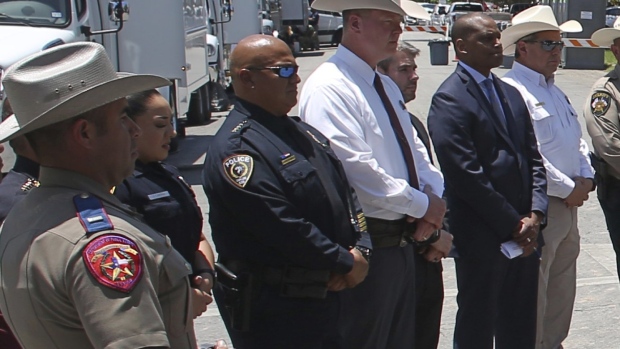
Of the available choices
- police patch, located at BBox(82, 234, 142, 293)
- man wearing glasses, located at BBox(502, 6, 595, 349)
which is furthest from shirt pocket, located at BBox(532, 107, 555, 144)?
police patch, located at BBox(82, 234, 142, 293)

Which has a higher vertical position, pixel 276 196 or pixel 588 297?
pixel 276 196

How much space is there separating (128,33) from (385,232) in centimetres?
730

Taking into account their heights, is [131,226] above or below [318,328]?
above

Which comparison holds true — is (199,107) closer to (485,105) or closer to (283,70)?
(485,105)

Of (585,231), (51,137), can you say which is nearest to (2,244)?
(51,137)

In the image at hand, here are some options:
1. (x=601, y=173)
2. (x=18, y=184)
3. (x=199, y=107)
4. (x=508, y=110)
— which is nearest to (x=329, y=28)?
(x=199, y=107)

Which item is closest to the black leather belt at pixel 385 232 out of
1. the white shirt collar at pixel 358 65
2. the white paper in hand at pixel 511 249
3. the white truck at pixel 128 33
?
the white shirt collar at pixel 358 65

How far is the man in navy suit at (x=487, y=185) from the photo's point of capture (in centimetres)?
402

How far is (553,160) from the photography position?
448 cm

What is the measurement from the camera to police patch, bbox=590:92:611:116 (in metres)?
4.89

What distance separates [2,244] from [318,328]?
5.03 feet

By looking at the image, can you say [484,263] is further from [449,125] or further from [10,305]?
[10,305]

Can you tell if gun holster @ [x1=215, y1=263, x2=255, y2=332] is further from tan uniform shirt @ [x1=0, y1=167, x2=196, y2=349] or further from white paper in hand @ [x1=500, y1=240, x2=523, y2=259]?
white paper in hand @ [x1=500, y1=240, x2=523, y2=259]

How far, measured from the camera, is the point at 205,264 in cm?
312
